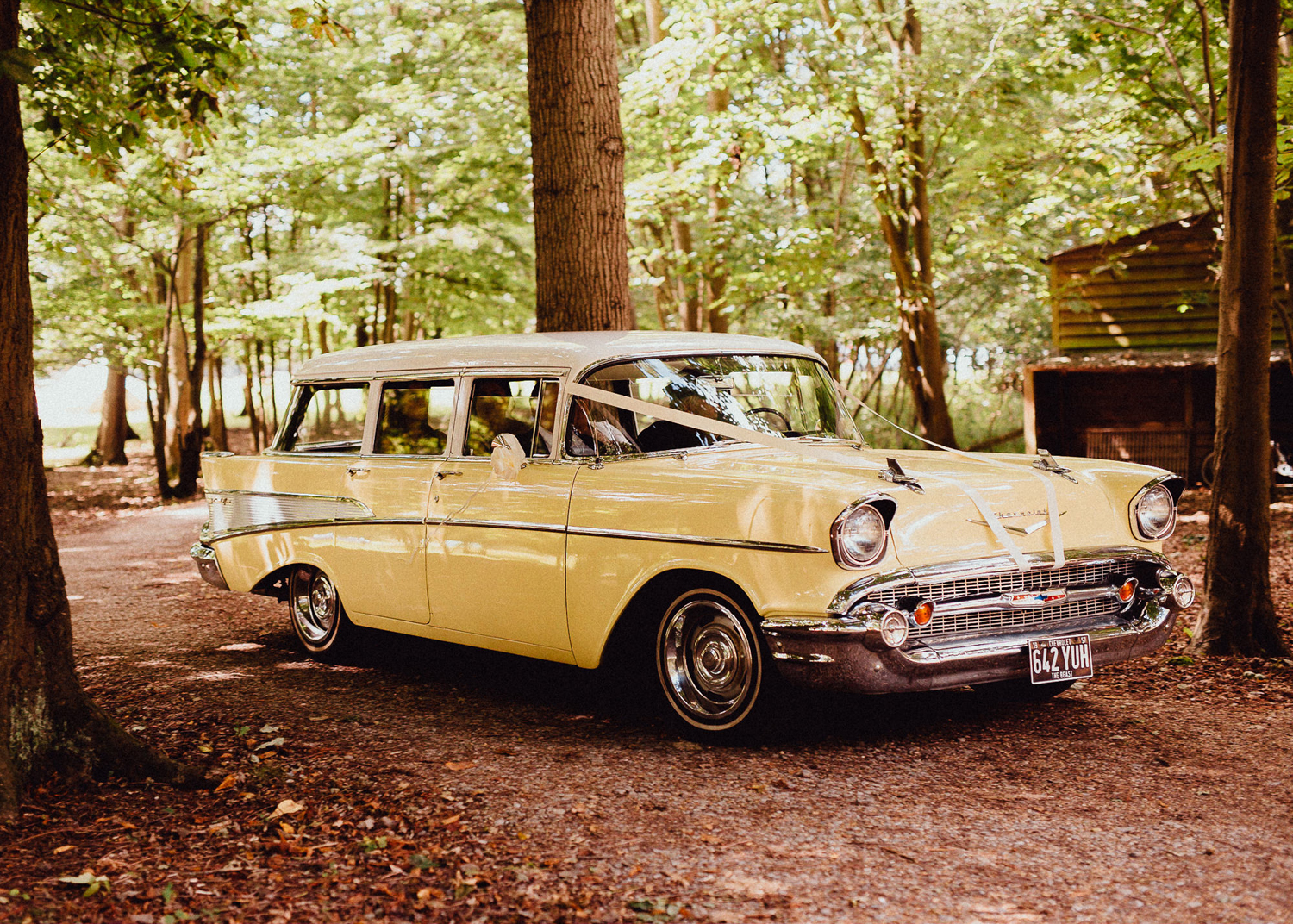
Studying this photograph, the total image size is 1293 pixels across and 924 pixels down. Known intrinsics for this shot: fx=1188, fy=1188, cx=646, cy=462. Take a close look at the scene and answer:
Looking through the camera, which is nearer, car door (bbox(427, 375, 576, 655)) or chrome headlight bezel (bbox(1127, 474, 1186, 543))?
chrome headlight bezel (bbox(1127, 474, 1186, 543))

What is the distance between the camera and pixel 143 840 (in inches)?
158

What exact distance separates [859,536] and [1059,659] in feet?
3.54

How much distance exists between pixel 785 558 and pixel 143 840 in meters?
2.55

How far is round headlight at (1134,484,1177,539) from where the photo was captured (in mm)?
5469

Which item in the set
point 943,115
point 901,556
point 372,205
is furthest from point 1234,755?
point 372,205

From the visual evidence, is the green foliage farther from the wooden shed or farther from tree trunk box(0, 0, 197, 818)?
tree trunk box(0, 0, 197, 818)

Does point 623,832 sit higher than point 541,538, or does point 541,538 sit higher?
point 541,538

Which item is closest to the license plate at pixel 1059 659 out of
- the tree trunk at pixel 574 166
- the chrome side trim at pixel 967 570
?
the chrome side trim at pixel 967 570

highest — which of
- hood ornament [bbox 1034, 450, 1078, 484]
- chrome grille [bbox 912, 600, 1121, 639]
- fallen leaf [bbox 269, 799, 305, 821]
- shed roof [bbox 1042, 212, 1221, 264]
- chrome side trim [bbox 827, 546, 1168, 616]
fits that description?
shed roof [bbox 1042, 212, 1221, 264]

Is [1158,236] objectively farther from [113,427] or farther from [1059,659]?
[113,427]

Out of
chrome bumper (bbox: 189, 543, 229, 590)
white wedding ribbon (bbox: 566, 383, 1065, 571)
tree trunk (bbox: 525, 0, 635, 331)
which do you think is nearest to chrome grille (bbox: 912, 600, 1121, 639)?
white wedding ribbon (bbox: 566, 383, 1065, 571)

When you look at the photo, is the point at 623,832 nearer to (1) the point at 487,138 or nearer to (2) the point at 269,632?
(2) the point at 269,632

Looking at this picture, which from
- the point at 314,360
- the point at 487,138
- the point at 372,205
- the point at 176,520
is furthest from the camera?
the point at 372,205

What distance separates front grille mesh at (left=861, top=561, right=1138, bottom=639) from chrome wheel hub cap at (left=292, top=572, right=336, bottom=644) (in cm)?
382
